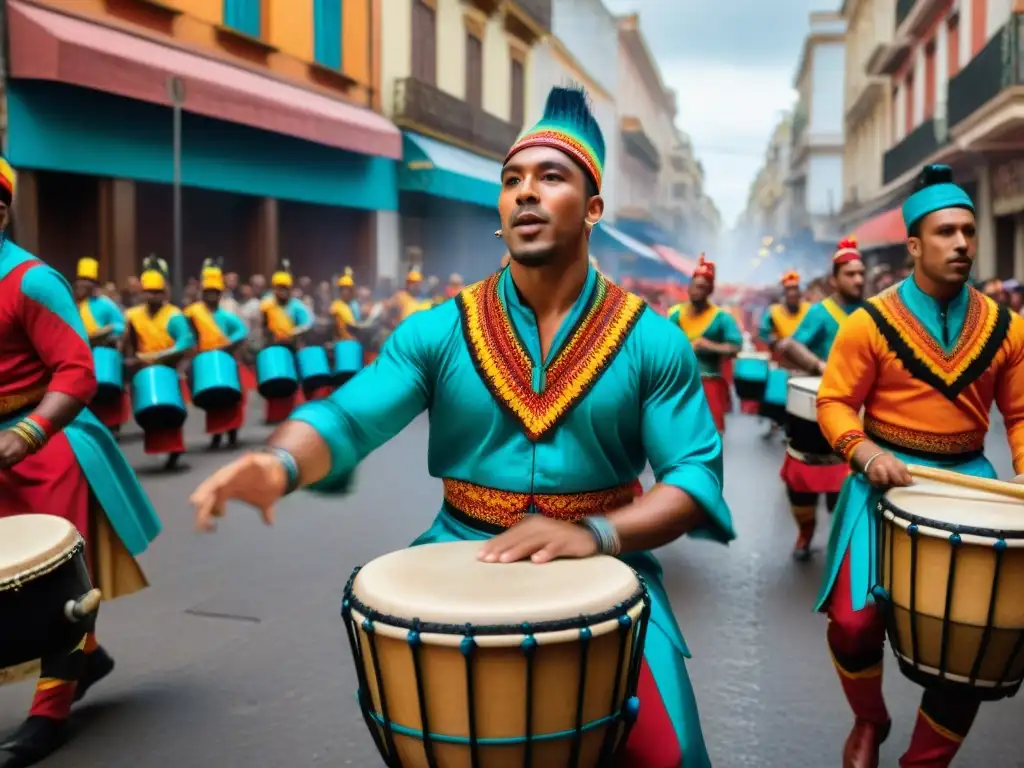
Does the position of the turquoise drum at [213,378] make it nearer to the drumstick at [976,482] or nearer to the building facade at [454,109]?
the drumstick at [976,482]

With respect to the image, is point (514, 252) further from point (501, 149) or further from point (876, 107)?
point (876, 107)

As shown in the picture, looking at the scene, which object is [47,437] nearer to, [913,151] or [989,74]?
[989,74]

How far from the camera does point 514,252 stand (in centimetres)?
263

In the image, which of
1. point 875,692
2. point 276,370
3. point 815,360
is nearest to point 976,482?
point 875,692

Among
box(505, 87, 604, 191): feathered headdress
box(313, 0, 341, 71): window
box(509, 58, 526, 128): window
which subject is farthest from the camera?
box(509, 58, 526, 128): window

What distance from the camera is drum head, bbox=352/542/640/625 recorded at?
6.75ft

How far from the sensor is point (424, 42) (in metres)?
24.7

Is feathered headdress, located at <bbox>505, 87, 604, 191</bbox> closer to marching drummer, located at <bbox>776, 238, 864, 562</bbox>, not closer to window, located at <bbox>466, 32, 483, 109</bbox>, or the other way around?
marching drummer, located at <bbox>776, 238, 864, 562</bbox>

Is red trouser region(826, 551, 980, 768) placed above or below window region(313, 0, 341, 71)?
below

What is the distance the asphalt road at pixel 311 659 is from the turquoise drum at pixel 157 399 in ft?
6.09

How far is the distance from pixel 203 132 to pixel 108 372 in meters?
8.39

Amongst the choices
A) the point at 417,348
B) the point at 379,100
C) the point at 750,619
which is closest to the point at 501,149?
the point at 379,100

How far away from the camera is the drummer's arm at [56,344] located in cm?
388

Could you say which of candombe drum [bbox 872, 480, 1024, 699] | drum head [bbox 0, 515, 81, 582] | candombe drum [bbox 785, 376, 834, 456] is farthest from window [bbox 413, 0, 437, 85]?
candombe drum [bbox 872, 480, 1024, 699]
